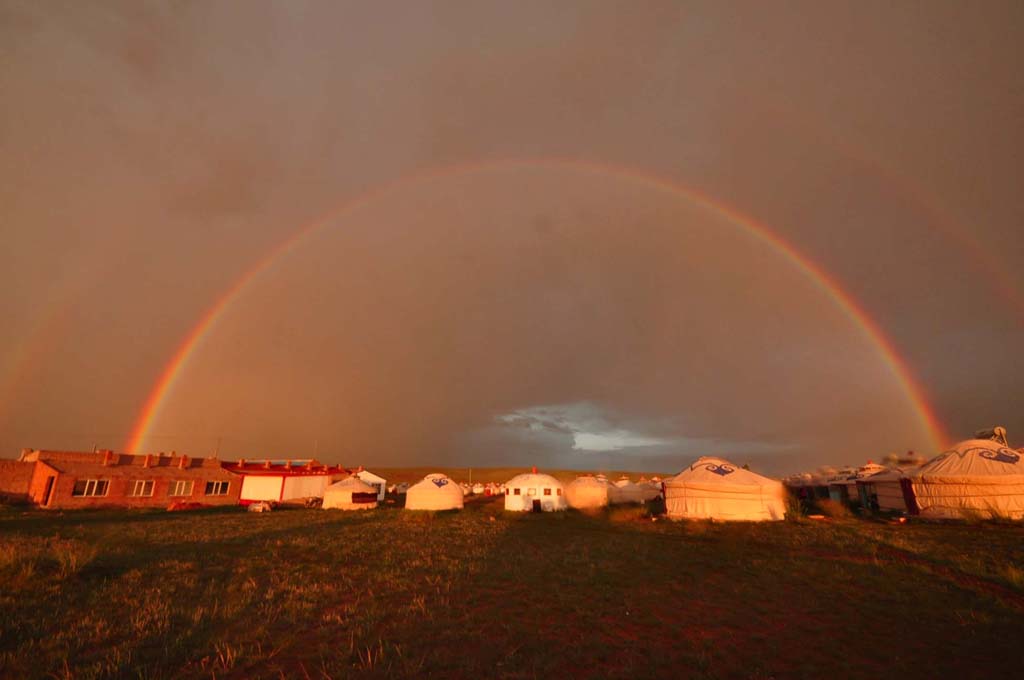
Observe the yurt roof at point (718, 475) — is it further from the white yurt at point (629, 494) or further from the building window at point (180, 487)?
the building window at point (180, 487)

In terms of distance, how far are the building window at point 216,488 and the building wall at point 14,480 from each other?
14.8 meters

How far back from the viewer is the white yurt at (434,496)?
47719mm

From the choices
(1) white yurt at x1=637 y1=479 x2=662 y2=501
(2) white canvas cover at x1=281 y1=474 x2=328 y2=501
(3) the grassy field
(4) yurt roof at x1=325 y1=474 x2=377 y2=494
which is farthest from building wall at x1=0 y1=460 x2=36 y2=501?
(1) white yurt at x1=637 y1=479 x2=662 y2=501

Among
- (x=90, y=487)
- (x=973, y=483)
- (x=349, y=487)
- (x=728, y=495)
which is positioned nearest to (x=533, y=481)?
(x=349, y=487)

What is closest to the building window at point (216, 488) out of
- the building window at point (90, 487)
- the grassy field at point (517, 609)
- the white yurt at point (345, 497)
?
the building window at point (90, 487)

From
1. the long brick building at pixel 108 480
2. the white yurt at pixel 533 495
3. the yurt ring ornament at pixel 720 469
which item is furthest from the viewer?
the white yurt at pixel 533 495

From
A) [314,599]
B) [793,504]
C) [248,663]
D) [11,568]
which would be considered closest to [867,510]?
[793,504]

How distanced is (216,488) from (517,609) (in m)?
56.6

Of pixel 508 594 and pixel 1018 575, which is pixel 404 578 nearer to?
pixel 508 594

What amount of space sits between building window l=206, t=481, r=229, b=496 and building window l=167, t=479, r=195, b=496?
2.19 m

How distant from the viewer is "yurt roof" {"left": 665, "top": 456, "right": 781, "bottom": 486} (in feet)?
111

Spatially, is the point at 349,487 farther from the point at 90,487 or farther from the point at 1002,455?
the point at 1002,455

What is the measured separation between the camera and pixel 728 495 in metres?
33.8

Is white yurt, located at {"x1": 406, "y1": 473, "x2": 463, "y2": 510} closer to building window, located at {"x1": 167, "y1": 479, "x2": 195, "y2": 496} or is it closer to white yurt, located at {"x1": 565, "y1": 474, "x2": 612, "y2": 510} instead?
white yurt, located at {"x1": 565, "y1": 474, "x2": 612, "y2": 510}
